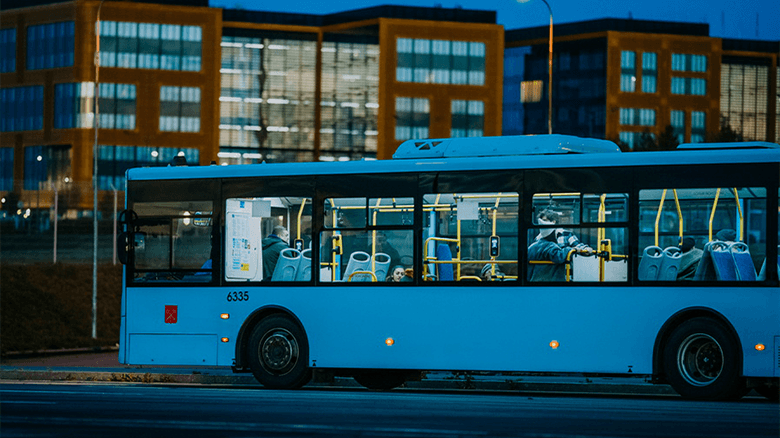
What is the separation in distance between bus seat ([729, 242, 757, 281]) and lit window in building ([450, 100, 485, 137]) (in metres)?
83.4

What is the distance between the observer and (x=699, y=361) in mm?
16078

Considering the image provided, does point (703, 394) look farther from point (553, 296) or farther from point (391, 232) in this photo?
point (391, 232)

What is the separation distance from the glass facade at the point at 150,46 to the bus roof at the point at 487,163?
73.3m

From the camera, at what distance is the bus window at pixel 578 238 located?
16.5 meters

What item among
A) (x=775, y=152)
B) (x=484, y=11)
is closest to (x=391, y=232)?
(x=775, y=152)

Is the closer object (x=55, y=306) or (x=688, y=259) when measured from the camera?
(x=688, y=259)

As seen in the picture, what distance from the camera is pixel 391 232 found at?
17625mm

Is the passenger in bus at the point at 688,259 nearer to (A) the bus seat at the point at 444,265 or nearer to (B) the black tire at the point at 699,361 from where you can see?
(B) the black tire at the point at 699,361

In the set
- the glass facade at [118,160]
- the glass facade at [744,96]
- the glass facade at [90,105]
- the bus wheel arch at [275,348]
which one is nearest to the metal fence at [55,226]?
the glass facade at [118,160]

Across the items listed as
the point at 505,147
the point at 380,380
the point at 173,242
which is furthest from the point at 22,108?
the point at 505,147

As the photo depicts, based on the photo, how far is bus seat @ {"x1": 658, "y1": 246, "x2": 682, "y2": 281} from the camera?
52.9 feet

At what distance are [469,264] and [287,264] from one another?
2742 millimetres

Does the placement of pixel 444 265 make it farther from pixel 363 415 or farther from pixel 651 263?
pixel 363 415

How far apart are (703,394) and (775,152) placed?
2.99 metres
